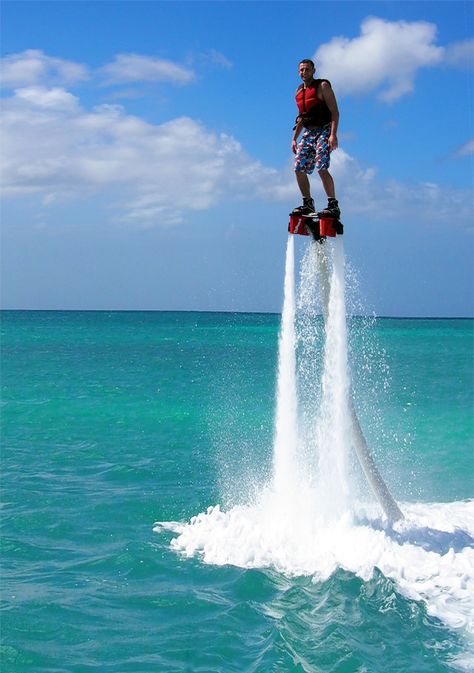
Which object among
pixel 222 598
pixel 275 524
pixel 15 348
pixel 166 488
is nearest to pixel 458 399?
pixel 166 488

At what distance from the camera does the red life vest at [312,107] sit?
986cm

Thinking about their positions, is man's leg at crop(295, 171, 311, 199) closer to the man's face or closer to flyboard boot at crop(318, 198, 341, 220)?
flyboard boot at crop(318, 198, 341, 220)

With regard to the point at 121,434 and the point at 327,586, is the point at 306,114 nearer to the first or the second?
the point at 327,586

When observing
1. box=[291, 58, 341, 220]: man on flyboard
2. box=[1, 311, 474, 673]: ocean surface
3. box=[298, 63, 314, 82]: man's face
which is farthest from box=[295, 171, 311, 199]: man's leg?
box=[1, 311, 474, 673]: ocean surface

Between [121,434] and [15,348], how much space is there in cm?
3721

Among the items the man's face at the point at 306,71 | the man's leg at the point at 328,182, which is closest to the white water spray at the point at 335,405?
the man's leg at the point at 328,182

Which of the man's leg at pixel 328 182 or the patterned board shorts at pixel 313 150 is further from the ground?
the patterned board shorts at pixel 313 150

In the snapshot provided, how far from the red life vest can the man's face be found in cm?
10

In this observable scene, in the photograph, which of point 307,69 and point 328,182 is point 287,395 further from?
point 307,69

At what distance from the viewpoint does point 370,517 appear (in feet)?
35.2

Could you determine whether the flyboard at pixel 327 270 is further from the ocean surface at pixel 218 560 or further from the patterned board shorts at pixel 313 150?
the patterned board shorts at pixel 313 150

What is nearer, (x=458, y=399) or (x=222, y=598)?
(x=222, y=598)

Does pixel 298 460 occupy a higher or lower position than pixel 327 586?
higher

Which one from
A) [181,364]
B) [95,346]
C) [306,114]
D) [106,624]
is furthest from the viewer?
[95,346]
